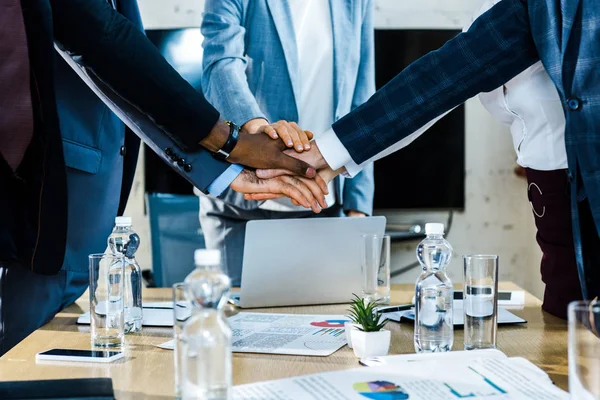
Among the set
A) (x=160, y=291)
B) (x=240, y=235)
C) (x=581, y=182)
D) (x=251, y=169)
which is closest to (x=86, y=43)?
(x=251, y=169)

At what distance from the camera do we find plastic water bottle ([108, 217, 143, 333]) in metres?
1.25

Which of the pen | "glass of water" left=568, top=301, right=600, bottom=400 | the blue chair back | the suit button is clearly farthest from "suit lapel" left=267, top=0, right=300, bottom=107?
"glass of water" left=568, top=301, right=600, bottom=400

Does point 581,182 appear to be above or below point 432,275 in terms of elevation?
above

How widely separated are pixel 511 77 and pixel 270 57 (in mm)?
834

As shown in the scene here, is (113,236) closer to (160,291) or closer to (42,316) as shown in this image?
(42,316)

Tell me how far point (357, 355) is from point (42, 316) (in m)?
0.78

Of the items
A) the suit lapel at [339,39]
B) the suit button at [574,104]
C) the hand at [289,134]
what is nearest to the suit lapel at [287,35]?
the suit lapel at [339,39]

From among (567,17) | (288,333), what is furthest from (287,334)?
(567,17)

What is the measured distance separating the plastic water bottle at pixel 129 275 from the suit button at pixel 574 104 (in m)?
0.80

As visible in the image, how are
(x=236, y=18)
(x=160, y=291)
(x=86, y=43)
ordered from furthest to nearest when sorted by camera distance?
(x=236, y=18)
(x=160, y=291)
(x=86, y=43)

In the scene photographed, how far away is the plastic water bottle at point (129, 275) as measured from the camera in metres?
1.25

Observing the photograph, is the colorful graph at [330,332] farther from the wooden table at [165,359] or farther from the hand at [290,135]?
the hand at [290,135]

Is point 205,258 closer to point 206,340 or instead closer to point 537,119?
point 206,340

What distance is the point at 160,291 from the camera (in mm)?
1784
